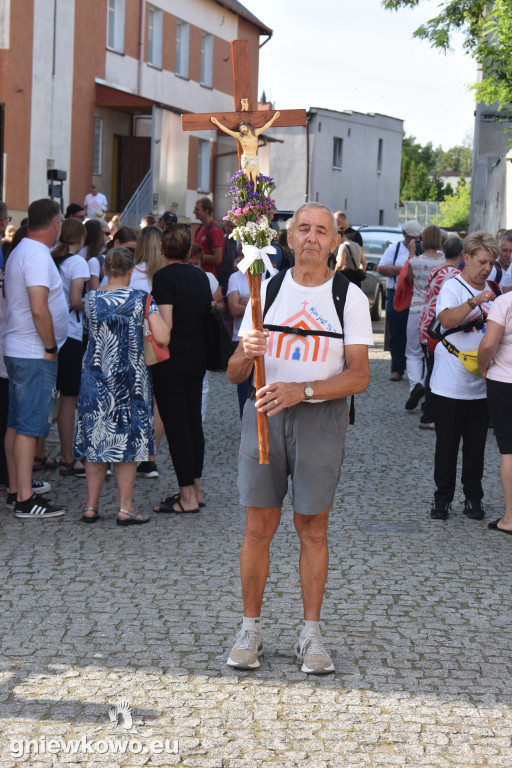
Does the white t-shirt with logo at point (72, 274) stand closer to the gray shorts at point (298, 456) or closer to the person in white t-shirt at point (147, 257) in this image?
the person in white t-shirt at point (147, 257)

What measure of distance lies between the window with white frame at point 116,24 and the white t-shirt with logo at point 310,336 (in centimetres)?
2693

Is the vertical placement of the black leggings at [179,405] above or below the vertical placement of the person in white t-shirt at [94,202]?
below

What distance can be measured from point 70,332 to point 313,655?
15.0ft

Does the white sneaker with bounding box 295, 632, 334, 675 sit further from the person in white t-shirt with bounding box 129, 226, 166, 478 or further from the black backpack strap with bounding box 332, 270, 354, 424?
the person in white t-shirt with bounding box 129, 226, 166, 478

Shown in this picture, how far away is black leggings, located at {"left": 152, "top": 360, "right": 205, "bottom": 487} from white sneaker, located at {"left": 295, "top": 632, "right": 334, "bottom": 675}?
9.71 ft

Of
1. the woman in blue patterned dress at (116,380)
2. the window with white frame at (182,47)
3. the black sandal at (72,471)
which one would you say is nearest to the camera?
the woman in blue patterned dress at (116,380)

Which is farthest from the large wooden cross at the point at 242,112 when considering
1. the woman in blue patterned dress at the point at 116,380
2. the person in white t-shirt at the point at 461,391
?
the person in white t-shirt at the point at 461,391

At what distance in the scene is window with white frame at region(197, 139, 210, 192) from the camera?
36.5m

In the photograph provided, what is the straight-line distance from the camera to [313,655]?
4.91 m

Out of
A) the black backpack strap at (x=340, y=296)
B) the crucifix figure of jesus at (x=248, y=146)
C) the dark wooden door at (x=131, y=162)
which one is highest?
the dark wooden door at (x=131, y=162)

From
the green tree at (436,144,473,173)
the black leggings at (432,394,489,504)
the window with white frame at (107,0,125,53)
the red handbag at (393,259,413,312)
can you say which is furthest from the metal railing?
the green tree at (436,144,473,173)

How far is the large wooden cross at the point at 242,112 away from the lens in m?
4.72

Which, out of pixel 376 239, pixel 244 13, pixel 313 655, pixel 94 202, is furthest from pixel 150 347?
pixel 244 13

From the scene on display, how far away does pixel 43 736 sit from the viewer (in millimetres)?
4160
